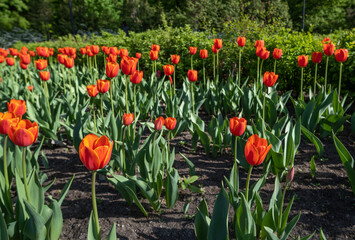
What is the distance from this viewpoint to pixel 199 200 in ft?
8.60

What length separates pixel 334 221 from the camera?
91.8 inches

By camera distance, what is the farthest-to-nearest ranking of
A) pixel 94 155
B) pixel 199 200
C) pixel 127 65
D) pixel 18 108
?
pixel 127 65 < pixel 199 200 < pixel 18 108 < pixel 94 155

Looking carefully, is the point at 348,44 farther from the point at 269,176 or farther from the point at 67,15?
the point at 67,15

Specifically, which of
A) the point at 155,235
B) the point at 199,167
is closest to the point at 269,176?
the point at 199,167

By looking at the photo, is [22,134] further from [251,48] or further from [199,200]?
[251,48]

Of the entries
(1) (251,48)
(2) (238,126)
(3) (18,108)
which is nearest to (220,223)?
(2) (238,126)

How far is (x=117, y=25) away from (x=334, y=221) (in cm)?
3041

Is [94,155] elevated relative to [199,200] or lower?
elevated

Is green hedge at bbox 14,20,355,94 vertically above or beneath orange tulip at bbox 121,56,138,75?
beneath

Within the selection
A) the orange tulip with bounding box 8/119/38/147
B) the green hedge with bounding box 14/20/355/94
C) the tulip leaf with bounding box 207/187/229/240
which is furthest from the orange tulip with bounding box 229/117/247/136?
the green hedge with bounding box 14/20/355/94

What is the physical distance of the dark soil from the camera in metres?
2.27

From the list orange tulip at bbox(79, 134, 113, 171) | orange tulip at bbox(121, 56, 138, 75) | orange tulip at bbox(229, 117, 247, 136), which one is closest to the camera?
orange tulip at bbox(79, 134, 113, 171)

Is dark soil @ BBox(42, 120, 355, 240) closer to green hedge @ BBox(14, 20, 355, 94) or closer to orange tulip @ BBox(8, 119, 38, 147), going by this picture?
orange tulip @ BBox(8, 119, 38, 147)

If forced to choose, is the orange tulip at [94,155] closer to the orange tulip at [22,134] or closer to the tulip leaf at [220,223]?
the orange tulip at [22,134]
